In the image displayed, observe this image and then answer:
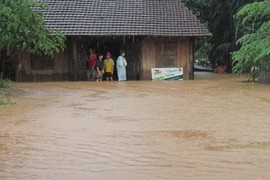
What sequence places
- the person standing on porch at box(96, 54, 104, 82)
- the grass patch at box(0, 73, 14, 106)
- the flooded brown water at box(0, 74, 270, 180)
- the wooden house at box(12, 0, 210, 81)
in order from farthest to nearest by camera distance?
the wooden house at box(12, 0, 210, 81) < the person standing on porch at box(96, 54, 104, 82) < the grass patch at box(0, 73, 14, 106) < the flooded brown water at box(0, 74, 270, 180)

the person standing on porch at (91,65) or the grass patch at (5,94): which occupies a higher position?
the person standing on porch at (91,65)

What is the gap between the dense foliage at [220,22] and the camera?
3209 centimetres

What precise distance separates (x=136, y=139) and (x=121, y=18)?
16873 mm

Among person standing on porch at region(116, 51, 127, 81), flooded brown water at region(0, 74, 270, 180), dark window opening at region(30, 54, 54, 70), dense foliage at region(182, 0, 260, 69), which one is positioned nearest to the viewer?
flooded brown water at region(0, 74, 270, 180)

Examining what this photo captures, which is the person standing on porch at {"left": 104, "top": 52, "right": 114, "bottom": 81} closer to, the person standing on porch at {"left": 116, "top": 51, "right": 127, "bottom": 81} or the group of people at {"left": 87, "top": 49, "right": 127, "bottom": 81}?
the group of people at {"left": 87, "top": 49, "right": 127, "bottom": 81}

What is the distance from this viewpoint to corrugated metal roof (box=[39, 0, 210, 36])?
23.8 metres

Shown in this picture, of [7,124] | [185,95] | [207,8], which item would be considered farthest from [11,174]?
[207,8]

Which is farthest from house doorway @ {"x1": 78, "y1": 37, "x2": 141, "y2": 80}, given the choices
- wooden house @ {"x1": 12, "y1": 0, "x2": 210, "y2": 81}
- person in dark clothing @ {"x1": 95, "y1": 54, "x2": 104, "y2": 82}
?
person in dark clothing @ {"x1": 95, "y1": 54, "x2": 104, "y2": 82}

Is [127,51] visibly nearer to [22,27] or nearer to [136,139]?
[22,27]

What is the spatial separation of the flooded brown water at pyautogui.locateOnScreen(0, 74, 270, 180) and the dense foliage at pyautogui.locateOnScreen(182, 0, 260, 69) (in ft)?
60.1

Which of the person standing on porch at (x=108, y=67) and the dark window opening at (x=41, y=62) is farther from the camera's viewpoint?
the dark window opening at (x=41, y=62)

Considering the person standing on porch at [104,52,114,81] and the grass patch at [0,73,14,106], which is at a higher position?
the person standing on porch at [104,52,114,81]

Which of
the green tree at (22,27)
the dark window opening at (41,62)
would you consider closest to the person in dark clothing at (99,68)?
the dark window opening at (41,62)

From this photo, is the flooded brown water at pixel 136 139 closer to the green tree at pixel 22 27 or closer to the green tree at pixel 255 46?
the green tree at pixel 22 27
